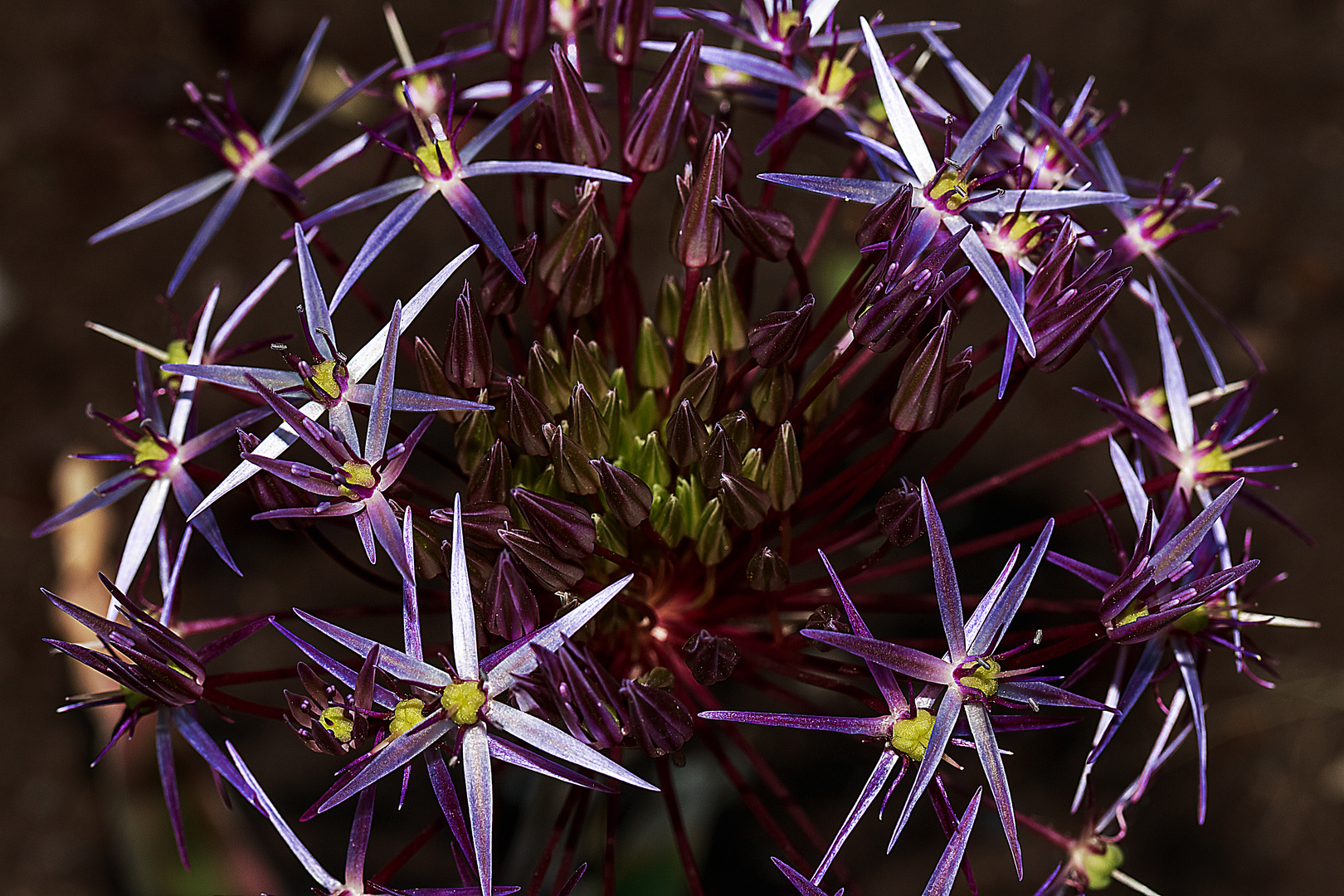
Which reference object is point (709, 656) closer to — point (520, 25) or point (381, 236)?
point (381, 236)

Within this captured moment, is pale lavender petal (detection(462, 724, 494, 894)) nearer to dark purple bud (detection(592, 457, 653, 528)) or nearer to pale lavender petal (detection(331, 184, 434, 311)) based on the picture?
dark purple bud (detection(592, 457, 653, 528))

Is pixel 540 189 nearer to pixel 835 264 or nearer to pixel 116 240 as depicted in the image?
pixel 835 264

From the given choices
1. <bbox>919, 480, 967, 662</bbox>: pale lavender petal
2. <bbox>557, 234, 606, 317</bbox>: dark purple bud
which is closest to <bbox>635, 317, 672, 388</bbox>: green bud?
<bbox>557, 234, 606, 317</bbox>: dark purple bud

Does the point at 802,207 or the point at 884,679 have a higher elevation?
the point at 802,207

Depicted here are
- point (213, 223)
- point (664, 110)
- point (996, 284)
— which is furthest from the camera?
point (213, 223)

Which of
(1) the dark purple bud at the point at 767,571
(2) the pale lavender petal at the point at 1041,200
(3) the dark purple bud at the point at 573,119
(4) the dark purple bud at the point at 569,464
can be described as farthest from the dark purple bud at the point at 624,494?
(2) the pale lavender petal at the point at 1041,200

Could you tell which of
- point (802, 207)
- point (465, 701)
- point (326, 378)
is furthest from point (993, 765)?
point (802, 207)
